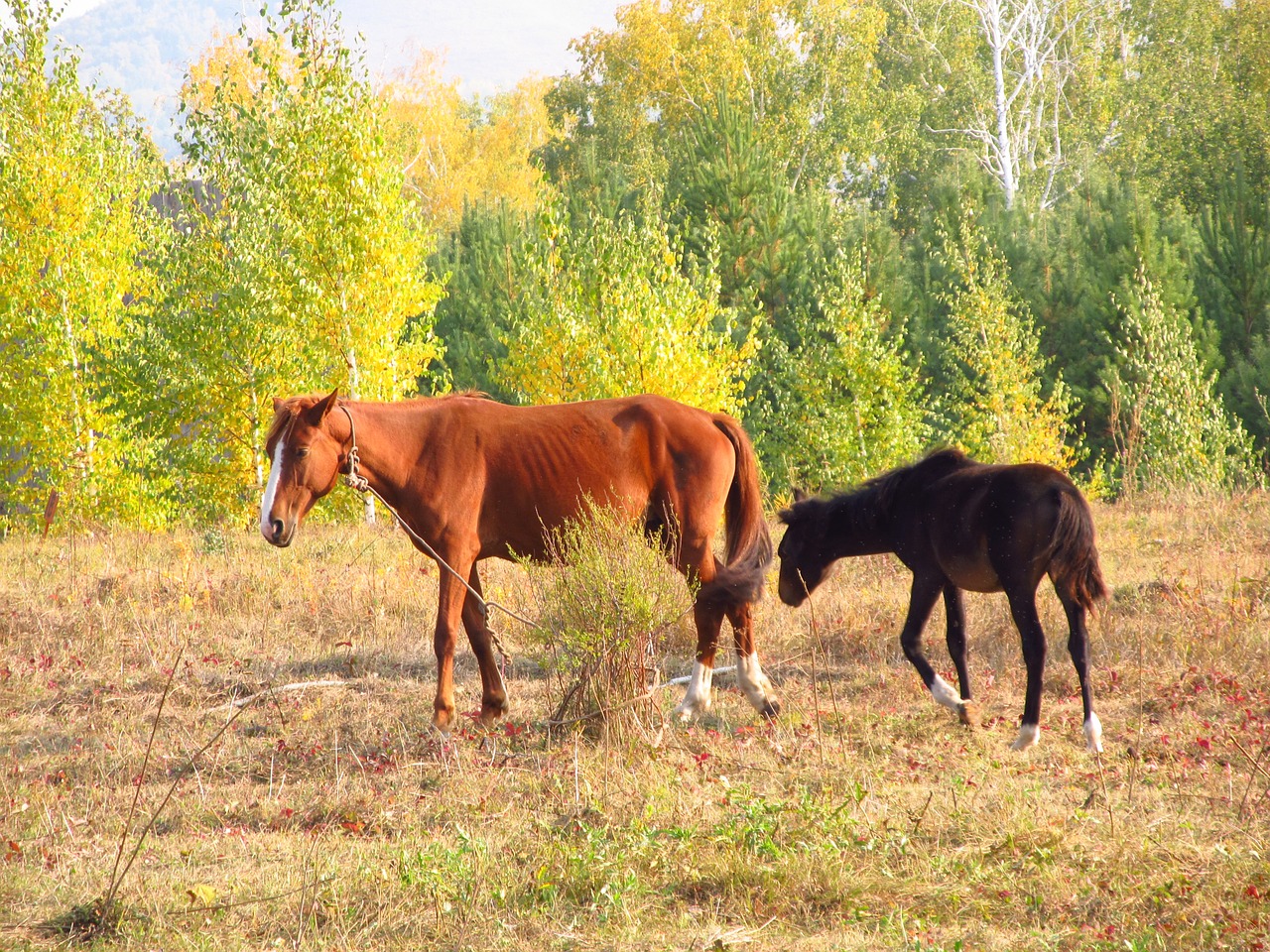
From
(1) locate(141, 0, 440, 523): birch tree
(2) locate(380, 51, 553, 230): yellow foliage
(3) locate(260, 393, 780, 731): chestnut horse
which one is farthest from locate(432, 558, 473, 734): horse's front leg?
(2) locate(380, 51, 553, 230): yellow foliage

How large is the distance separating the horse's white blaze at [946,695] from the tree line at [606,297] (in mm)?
8015

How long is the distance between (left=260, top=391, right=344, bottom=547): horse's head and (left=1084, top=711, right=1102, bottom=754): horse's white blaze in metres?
4.10

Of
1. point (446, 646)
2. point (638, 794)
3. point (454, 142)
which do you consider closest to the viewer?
point (638, 794)

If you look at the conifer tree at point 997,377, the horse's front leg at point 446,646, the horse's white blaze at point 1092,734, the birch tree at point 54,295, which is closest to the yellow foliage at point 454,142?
the conifer tree at point 997,377

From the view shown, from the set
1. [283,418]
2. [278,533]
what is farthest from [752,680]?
[283,418]

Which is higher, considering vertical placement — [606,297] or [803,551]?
[606,297]

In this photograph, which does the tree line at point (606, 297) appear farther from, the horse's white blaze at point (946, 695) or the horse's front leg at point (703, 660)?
the horse's white blaze at point (946, 695)

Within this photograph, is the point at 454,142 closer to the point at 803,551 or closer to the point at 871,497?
the point at 803,551

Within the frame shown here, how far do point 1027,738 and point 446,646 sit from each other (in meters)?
3.04

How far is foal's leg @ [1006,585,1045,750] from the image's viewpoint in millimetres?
5824

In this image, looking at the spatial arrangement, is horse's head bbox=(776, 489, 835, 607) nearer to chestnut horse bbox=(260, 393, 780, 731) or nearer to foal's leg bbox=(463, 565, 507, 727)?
chestnut horse bbox=(260, 393, 780, 731)

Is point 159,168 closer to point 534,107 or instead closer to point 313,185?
point 313,185

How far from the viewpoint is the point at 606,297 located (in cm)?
1473

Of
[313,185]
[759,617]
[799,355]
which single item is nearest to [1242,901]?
[759,617]
